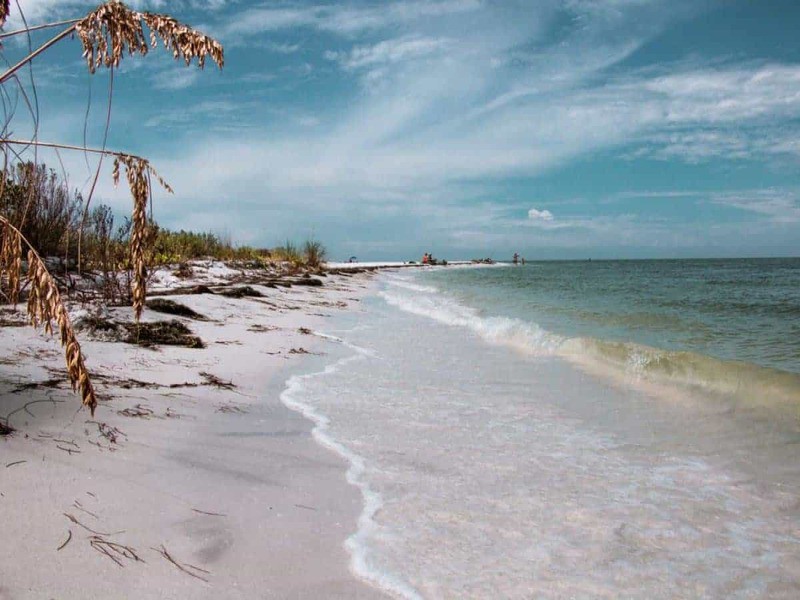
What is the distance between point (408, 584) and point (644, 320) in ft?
39.1

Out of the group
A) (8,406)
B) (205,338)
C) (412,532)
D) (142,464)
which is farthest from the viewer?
(205,338)

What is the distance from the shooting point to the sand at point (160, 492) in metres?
1.65

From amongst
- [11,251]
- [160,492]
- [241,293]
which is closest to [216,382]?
[160,492]

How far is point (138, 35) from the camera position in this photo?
2.36m

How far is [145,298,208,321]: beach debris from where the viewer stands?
288 inches

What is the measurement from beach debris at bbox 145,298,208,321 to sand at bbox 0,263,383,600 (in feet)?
10.2

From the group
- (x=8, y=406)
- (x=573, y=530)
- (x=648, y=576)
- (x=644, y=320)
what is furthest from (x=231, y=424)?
(x=644, y=320)

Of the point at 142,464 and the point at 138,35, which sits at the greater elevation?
the point at 138,35

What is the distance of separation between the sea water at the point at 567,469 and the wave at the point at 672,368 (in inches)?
1.4

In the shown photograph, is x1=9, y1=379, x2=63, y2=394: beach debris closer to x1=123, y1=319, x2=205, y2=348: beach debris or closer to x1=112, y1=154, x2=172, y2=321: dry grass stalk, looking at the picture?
x1=112, y1=154, x2=172, y2=321: dry grass stalk

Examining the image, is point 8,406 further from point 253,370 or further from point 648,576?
point 648,576

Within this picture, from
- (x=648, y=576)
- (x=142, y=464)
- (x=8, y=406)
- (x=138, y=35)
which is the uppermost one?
(x=138, y=35)

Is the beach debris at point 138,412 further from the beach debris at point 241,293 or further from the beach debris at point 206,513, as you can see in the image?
the beach debris at point 241,293

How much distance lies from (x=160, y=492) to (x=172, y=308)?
5.93 meters
